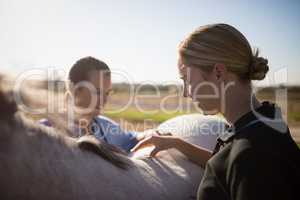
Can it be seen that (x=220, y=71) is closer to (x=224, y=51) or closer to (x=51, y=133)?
(x=224, y=51)

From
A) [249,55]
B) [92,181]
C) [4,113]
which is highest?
[249,55]

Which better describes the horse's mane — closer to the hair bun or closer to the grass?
the hair bun

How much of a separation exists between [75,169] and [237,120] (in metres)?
0.71

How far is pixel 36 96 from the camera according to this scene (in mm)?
1458

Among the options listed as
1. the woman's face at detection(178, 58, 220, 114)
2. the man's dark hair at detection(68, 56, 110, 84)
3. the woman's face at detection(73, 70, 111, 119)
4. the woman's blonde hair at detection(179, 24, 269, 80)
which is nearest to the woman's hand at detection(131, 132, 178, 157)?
the woman's face at detection(178, 58, 220, 114)

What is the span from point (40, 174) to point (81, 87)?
5.20 feet

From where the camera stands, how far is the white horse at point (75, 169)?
1.33m

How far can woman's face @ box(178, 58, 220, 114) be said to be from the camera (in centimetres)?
150

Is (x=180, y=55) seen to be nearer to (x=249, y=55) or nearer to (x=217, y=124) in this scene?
(x=249, y=55)

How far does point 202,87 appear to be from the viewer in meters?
1.52

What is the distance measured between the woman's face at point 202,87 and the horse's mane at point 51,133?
498mm

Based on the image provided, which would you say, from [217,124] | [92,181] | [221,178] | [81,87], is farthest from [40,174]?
[81,87]

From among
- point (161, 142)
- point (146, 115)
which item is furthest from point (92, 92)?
point (146, 115)

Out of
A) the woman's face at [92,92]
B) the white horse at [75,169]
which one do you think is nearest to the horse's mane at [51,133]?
the white horse at [75,169]
